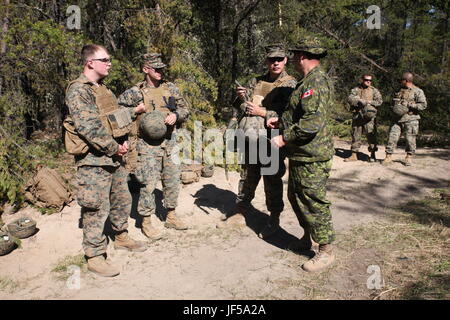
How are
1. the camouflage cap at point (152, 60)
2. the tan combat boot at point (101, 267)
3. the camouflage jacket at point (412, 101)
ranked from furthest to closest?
the camouflage jacket at point (412, 101) < the camouflage cap at point (152, 60) < the tan combat boot at point (101, 267)

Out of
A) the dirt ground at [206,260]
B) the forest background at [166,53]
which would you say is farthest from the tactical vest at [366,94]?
the forest background at [166,53]

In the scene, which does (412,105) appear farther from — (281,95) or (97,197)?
(97,197)

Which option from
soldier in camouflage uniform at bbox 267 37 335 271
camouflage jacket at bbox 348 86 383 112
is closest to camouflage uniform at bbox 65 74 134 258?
soldier in camouflage uniform at bbox 267 37 335 271

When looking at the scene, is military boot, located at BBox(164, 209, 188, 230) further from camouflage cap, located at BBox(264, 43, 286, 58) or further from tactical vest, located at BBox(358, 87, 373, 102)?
tactical vest, located at BBox(358, 87, 373, 102)

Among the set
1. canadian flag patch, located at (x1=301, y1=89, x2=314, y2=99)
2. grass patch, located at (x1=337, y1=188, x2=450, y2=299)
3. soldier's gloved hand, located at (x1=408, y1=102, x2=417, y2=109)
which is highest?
canadian flag patch, located at (x1=301, y1=89, x2=314, y2=99)

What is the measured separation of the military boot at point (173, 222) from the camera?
5.02m

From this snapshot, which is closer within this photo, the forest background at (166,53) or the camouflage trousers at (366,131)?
the forest background at (166,53)

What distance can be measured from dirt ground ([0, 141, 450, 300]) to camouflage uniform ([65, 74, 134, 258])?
0.54 meters

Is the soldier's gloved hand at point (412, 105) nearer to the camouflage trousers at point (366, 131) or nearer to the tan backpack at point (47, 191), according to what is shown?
the camouflage trousers at point (366, 131)

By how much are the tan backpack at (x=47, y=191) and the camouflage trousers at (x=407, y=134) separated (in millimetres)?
7114

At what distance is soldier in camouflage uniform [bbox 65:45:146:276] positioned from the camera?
11.3ft

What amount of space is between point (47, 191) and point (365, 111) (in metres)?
7.20

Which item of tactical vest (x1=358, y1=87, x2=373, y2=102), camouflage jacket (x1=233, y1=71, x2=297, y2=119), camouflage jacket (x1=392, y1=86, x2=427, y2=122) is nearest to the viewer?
camouflage jacket (x1=233, y1=71, x2=297, y2=119)
